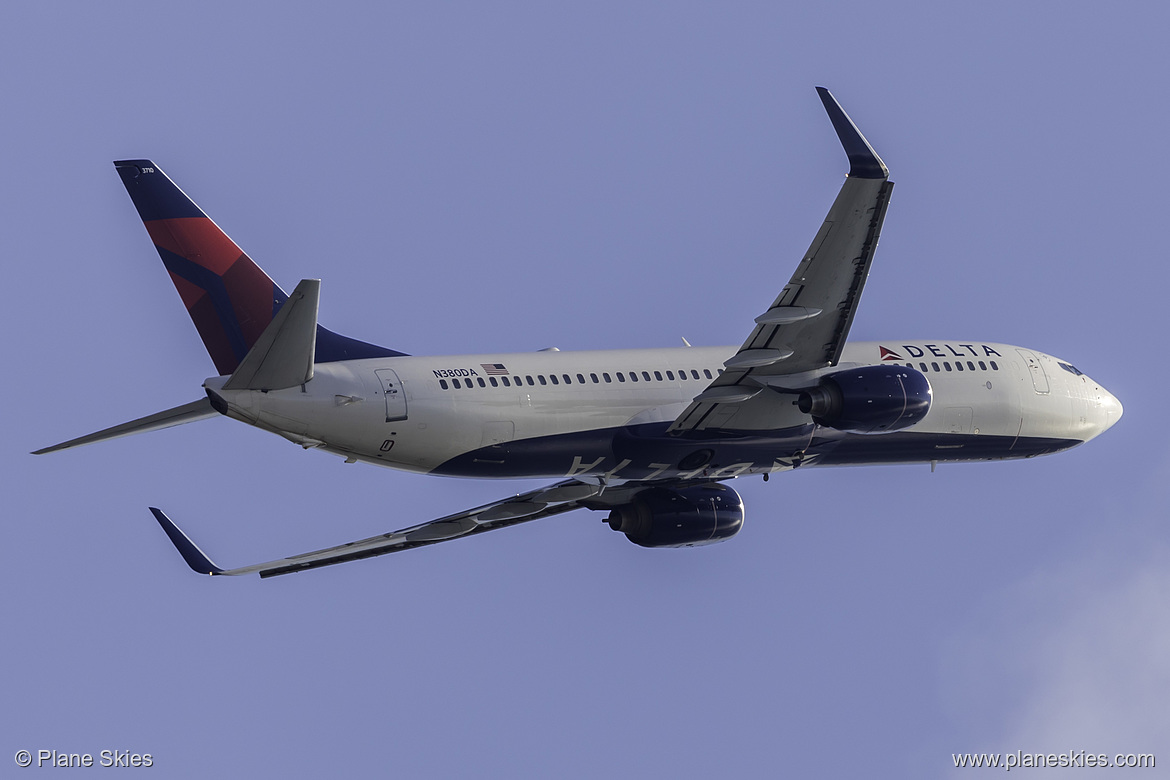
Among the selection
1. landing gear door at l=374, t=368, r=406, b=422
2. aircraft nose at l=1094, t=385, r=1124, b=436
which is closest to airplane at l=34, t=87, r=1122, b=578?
landing gear door at l=374, t=368, r=406, b=422

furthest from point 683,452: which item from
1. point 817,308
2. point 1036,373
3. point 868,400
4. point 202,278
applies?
point 202,278

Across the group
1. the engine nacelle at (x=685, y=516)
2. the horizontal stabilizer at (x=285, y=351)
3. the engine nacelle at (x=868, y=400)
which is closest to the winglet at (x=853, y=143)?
the engine nacelle at (x=868, y=400)

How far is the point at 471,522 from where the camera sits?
45844 millimetres

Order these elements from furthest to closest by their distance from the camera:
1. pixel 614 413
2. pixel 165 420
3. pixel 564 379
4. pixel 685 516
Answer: pixel 685 516
pixel 614 413
pixel 564 379
pixel 165 420

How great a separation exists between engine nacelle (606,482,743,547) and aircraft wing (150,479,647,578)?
2.05 ft

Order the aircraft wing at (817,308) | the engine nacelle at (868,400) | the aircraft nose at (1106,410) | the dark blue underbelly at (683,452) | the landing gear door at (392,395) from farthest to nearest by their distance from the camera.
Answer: the aircraft nose at (1106,410), the dark blue underbelly at (683,452), the engine nacelle at (868,400), the landing gear door at (392,395), the aircraft wing at (817,308)

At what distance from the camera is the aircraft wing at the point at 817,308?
116ft

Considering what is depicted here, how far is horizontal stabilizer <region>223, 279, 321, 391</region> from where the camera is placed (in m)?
34.5

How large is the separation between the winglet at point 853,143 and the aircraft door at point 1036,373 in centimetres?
1430

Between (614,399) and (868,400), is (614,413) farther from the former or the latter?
(868,400)

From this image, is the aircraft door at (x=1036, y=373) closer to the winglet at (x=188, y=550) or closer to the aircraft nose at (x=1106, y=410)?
the aircraft nose at (x=1106, y=410)

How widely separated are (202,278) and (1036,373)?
72.5 feet

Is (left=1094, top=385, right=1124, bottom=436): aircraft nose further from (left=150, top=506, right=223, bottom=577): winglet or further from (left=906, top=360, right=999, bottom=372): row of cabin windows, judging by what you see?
(left=150, top=506, right=223, bottom=577): winglet

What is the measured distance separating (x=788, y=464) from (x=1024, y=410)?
7.28 metres
